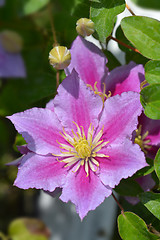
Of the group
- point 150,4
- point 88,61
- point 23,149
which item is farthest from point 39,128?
point 150,4

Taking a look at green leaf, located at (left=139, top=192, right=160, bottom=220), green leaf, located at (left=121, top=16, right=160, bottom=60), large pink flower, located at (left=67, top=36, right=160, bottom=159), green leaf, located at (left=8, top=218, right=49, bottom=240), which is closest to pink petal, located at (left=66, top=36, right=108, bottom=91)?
large pink flower, located at (left=67, top=36, right=160, bottom=159)

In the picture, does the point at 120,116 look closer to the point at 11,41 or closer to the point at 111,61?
the point at 111,61

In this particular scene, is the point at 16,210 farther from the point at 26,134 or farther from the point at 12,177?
the point at 26,134

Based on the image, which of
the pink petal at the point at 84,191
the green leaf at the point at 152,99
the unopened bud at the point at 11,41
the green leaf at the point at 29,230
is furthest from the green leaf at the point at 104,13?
the green leaf at the point at 29,230

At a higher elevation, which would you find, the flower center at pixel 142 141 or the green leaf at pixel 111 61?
the green leaf at pixel 111 61

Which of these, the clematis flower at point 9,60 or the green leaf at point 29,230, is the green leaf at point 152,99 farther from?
the green leaf at point 29,230

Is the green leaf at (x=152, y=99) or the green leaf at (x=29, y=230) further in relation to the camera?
the green leaf at (x=29, y=230)
